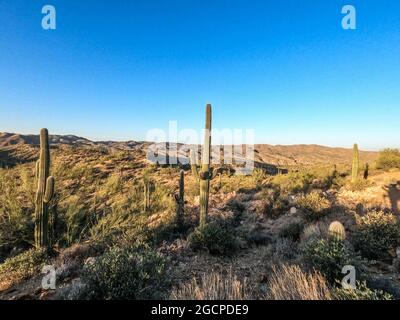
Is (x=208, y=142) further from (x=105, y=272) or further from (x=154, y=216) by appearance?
(x=105, y=272)

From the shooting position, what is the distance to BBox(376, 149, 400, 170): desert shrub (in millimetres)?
18922

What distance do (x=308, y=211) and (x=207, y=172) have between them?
384 cm

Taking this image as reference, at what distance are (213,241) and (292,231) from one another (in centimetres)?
259

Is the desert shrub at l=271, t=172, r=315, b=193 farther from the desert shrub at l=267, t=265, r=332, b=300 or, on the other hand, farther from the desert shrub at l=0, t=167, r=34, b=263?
the desert shrub at l=0, t=167, r=34, b=263

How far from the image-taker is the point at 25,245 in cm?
830

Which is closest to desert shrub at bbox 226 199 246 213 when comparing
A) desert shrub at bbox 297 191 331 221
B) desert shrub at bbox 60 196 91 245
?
desert shrub at bbox 297 191 331 221

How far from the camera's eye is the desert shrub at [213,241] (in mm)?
6672

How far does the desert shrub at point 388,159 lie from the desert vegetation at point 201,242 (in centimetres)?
498

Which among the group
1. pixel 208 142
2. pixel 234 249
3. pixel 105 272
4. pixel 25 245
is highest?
pixel 208 142

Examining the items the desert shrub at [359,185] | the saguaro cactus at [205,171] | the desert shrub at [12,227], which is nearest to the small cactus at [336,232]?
the saguaro cactus at [205,171]

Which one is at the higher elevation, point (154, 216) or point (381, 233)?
point (381, 233)

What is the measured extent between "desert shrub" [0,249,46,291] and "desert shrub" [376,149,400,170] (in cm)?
2214
